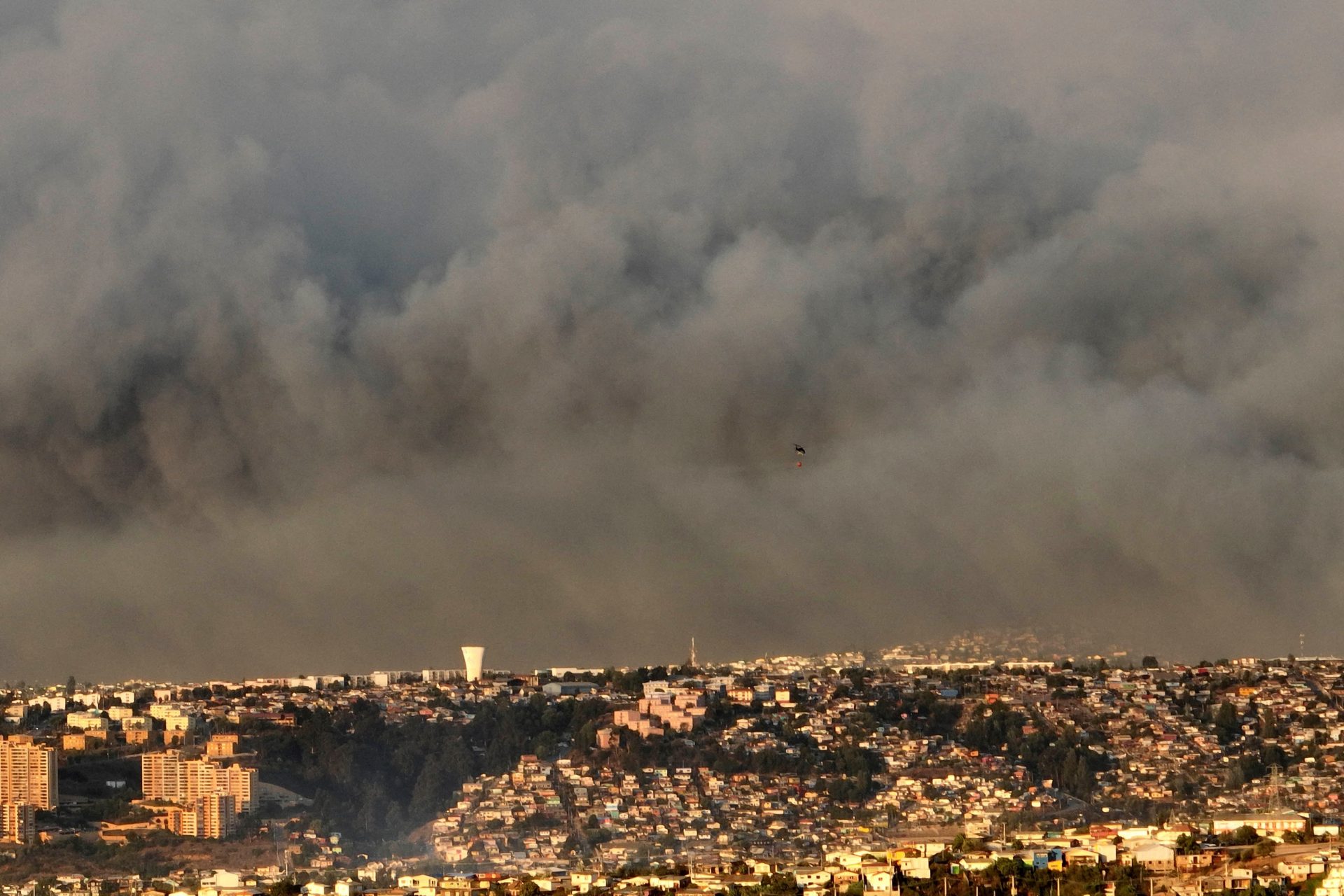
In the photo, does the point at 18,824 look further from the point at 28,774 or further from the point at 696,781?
the point at 696,781

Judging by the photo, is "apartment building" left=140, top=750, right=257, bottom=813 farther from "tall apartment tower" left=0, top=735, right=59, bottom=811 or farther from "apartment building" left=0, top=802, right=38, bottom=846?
"apartment building" left=0, top=802, right=38, bottom=846

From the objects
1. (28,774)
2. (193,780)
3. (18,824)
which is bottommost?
(18,824)

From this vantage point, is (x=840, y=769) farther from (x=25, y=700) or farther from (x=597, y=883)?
(x=25, y=700)

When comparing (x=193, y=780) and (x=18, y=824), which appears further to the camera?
(x=193, y=780)

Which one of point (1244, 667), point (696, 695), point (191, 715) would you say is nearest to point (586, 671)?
point (696, 695)

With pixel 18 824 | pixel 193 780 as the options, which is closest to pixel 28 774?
pixel 18 824

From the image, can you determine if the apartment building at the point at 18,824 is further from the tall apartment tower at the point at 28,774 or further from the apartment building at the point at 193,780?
the apartment building at the point at 193,780
